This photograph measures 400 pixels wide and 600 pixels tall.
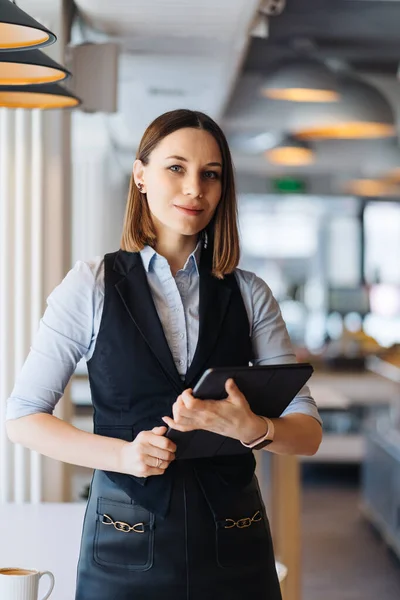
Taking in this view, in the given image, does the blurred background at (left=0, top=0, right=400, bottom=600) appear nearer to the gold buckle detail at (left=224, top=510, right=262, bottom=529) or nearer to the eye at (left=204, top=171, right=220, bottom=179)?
the eye at (left=204, top=171, right=220, bottom=179)

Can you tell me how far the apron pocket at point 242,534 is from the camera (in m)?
1.71

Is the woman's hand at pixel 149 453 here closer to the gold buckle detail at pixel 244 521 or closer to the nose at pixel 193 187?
the gold buckle detail at pixel 244 521

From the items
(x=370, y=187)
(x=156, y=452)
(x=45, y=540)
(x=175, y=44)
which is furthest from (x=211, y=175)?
(x=370, y=187)

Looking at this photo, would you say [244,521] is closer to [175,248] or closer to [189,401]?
[189,401]

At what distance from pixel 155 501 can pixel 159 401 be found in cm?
17

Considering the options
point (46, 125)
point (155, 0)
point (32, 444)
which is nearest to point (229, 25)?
point (155, 0)

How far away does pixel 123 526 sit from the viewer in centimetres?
170

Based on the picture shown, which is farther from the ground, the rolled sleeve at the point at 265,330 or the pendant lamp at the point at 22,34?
the pendant lamp at the point at 22,34

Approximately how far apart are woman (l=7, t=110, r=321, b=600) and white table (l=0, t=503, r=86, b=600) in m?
0.40

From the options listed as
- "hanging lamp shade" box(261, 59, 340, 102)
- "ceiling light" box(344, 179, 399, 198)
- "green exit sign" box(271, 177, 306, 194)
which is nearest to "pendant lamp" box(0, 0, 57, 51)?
"hanging lamp shade" box(261, 59, 340, 102)

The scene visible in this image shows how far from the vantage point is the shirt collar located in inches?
71.9

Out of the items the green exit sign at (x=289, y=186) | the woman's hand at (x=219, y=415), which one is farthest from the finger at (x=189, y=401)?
the green exit sign at (x=289, y=186)

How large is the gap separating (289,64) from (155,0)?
160 cm

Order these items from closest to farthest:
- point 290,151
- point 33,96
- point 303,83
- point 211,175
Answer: point 211,175 → point 33,96 → point 303,83 → point 290,151
